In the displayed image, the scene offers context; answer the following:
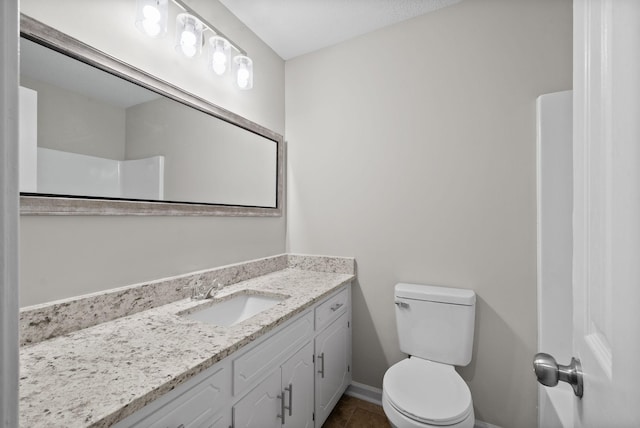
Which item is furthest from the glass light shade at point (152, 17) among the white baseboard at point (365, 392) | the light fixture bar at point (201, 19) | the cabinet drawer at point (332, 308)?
the white baseboard at point (365, 392)

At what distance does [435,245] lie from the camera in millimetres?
1720

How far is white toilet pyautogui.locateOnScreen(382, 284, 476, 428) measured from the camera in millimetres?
1143

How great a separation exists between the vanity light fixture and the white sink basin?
4.16ft

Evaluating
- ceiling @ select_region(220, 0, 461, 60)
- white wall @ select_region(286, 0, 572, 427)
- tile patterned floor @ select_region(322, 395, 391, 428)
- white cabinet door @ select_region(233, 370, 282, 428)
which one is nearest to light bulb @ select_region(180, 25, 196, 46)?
ceiling @ select_region(220, 0, 461, 60)

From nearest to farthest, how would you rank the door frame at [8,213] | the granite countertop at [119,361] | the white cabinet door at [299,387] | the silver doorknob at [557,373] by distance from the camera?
1. the door frame at [8,213]
2. the silver doorknob at [557,373]
3. the granite countertop at [119,361]
4. the white cabinet door at [299,387]

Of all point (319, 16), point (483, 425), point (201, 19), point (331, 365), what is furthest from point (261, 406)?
point (319, 16)

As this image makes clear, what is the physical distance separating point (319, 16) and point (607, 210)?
75.9 inches

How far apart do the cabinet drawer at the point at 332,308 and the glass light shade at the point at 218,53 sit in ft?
4.77

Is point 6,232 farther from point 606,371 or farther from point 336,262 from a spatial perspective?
point 336,262

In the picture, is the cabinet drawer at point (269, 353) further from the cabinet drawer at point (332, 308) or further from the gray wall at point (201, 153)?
the gray wall at point (201, 153)

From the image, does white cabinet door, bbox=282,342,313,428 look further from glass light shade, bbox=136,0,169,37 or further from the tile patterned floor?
glass light shade, bbox=136,0,169,37

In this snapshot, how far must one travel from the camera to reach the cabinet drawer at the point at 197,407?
0.73 m

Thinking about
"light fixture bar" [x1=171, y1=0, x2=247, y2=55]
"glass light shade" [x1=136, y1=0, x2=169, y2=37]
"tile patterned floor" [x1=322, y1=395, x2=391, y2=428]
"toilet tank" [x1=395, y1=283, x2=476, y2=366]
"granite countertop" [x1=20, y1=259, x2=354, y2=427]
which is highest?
"light fixture bar" [x1=171, y1=0, x2=247, y2=55]

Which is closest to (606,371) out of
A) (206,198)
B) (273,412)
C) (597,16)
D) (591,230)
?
(591,230)
